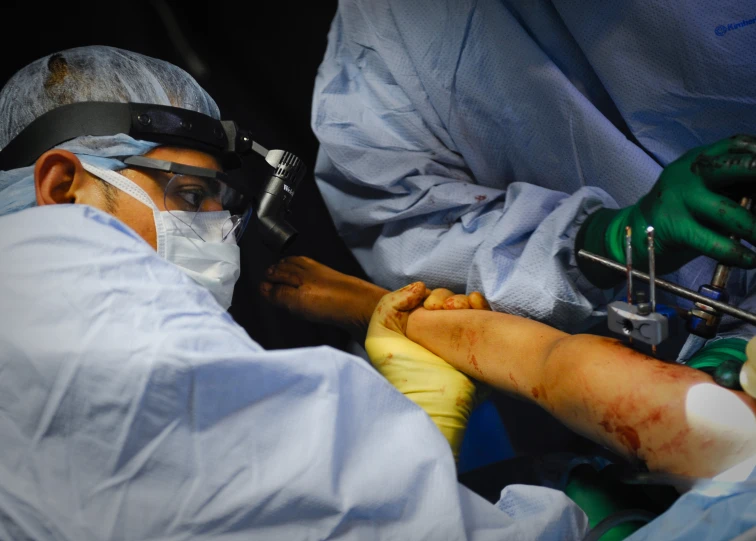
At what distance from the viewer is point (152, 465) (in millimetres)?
720

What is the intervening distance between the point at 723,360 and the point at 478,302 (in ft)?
1.24

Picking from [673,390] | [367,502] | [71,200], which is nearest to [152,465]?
[367,502]

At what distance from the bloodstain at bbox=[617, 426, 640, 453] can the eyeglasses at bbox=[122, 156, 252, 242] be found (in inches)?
25.2

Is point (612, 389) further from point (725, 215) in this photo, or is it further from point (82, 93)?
point (82, 93)

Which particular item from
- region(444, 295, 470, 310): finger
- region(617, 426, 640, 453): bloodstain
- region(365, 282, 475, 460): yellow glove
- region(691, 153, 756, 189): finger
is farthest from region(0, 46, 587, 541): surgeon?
region(691, 153, 756, 189): finger

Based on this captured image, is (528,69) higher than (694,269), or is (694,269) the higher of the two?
(528,69)

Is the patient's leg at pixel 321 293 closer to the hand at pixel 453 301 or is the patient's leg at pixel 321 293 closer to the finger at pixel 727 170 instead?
the hand at pixel 453 301

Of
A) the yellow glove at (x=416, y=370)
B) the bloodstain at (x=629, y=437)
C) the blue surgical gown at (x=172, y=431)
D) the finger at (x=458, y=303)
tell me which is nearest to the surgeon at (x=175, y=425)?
the blue surgical gown at (x=172, y=431)

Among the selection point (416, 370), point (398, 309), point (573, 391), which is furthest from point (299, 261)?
point (573, 391)

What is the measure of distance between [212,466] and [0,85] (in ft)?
3.20

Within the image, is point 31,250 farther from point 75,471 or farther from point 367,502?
point 367,502

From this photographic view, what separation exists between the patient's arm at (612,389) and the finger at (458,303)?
0.02m

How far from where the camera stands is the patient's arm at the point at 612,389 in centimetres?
76

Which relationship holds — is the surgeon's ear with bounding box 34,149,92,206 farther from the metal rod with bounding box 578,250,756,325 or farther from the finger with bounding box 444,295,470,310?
the metal rod with bounding box 578,250,756,325
